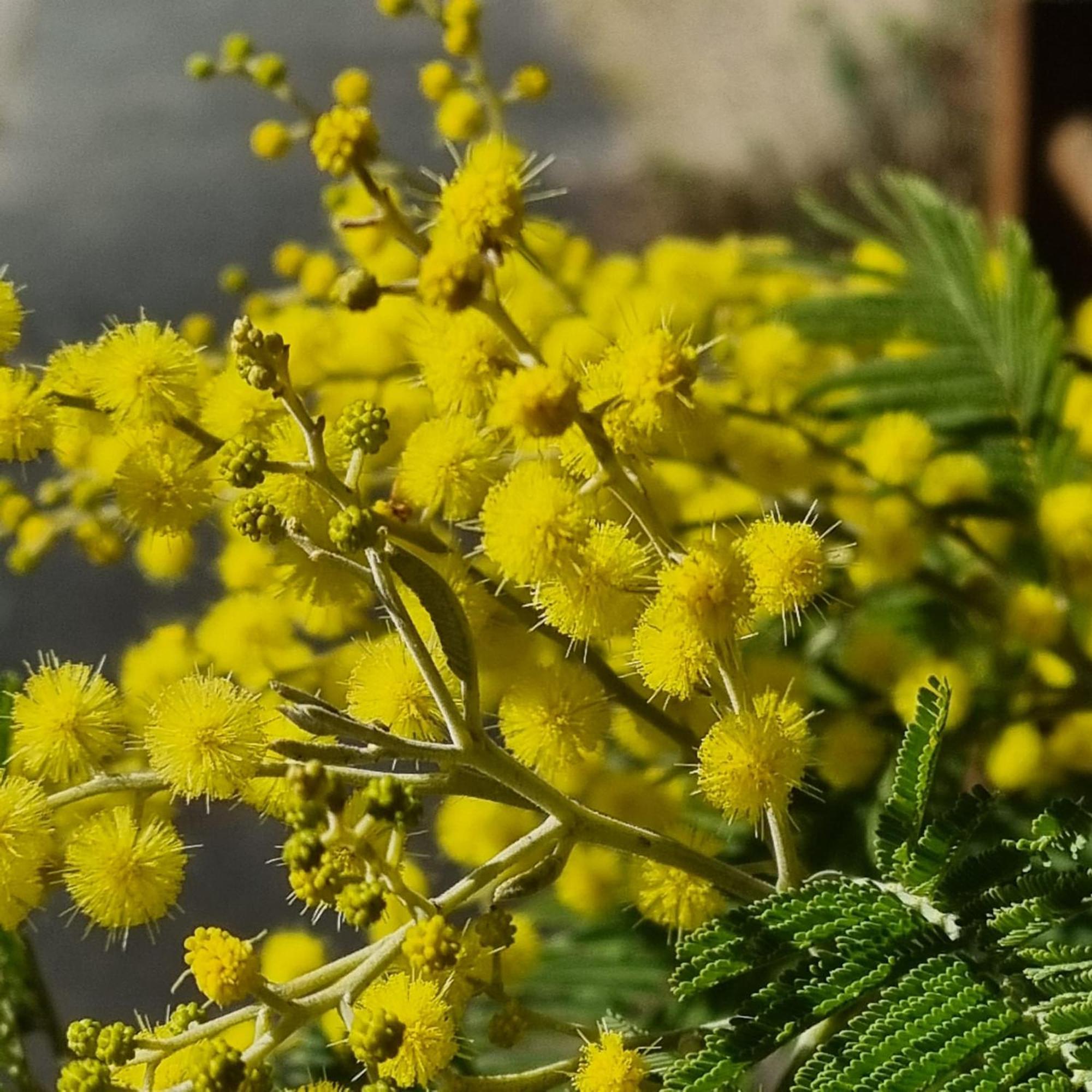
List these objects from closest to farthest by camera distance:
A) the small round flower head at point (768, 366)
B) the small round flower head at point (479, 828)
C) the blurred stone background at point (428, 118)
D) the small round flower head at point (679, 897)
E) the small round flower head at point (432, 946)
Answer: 1. the small round flower head at point (432, 946)
2. the small round flower head at point (679, 897)
3. the small round flower head at point (479, 828)
4. the small round flower head at point (768, 366)
5. the blurred stone background at point (428, 118)

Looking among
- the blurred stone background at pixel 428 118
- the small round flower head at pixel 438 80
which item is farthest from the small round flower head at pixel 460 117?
the blurred stone background at pixel 428 118

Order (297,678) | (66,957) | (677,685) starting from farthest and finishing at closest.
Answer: (66,957) < (297,678) < (677,685)

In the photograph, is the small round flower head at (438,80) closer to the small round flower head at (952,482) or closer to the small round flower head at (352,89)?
the small round flower head at (352,89)

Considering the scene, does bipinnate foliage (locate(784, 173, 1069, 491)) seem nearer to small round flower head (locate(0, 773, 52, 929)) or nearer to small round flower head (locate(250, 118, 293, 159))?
small round flower head (locate(250, 118, 293, 159))

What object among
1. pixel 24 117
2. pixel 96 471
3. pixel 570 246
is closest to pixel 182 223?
pixel 24 117

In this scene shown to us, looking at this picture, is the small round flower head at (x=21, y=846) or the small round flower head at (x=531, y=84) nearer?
the small round flower head at (x=21, y=846)

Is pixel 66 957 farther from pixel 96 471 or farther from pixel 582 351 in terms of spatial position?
pixel 582 351
